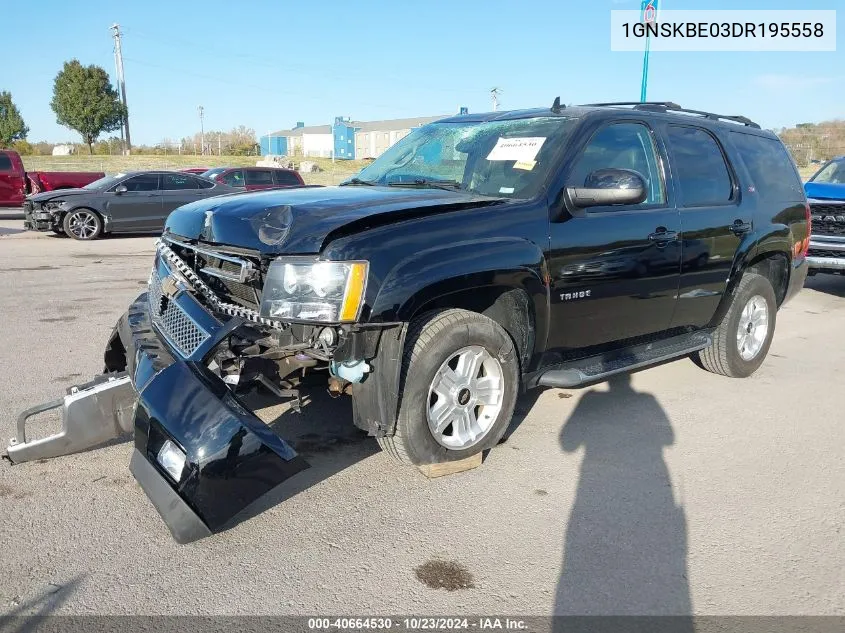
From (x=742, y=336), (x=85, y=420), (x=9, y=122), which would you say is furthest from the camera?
(x=9, y=122)

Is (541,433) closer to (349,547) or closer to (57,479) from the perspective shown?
(349,547)

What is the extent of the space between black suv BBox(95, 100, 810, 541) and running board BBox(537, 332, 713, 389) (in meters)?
0.01

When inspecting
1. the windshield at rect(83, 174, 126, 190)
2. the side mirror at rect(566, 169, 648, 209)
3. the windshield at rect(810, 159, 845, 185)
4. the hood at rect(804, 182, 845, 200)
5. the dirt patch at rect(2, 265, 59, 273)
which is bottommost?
the dirt patch at rect(2, 265, 59, 273)

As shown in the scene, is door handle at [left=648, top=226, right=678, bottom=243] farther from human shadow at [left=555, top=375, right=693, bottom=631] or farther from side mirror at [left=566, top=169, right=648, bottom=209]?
human shadow at [left=555, top=375, right=693, bottom=631]

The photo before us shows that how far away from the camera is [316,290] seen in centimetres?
319

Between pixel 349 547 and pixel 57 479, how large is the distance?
5.57ft

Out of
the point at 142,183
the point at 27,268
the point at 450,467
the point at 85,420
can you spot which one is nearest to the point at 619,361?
the point at 450,467

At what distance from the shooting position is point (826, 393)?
5.54 meters

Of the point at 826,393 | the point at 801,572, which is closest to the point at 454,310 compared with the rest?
the point at 801,572

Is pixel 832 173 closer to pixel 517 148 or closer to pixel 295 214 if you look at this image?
pixel 517 148

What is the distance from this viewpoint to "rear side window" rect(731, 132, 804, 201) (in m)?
5.61

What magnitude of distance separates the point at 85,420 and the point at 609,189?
306cm

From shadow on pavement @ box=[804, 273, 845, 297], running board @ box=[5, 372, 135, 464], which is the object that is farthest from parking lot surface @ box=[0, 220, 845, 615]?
shadow on pavement @ box=[804, 273, 845, 297]

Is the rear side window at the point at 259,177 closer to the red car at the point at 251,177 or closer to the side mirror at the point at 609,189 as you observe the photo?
the red car at the point at 251,177
